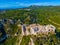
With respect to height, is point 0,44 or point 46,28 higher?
point 46,28

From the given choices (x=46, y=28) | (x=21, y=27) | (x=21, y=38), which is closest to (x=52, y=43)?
(x=46, y=28)

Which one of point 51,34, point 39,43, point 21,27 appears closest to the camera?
point 39,43

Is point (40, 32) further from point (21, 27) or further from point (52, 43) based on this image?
point (21, 27)

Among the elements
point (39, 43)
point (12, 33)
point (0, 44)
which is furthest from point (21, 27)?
point (39, 43)

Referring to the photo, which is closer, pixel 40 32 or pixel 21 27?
pixel 40 32

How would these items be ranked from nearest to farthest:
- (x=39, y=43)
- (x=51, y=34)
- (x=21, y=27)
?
1. (x=39, y=43)
2. (x=51, y=34)
3. (x=21, y=27)

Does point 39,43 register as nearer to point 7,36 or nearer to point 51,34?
point 51,34

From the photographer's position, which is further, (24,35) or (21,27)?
(21,27)

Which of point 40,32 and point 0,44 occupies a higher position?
point 40,32
